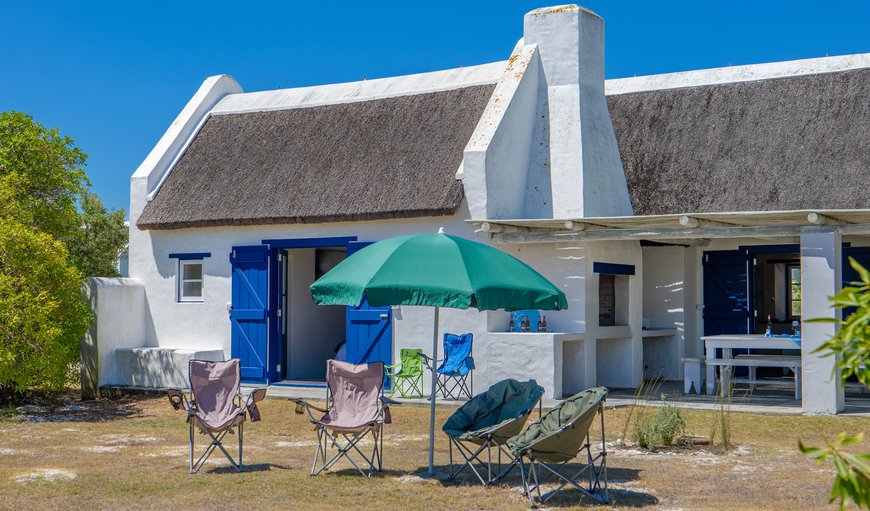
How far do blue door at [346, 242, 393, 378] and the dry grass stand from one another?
269 centimetres

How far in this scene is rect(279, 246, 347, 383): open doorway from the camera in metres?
14.8

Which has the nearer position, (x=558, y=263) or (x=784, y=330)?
(x=558, y=263)

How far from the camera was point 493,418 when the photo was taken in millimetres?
7594

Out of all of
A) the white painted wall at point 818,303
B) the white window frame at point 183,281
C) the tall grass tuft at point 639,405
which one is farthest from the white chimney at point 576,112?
the white window frame at point 183,281

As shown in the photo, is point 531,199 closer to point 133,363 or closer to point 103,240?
point 133,363

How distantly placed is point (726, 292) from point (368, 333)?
554cm

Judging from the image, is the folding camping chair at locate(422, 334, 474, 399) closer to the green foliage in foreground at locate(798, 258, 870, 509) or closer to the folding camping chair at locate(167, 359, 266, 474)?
the folding camping chair at locate(167, 359, 266, 474)

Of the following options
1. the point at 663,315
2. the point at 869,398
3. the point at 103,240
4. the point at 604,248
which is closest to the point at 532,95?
the point at 604,248

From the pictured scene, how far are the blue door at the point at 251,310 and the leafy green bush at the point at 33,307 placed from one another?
2314mm

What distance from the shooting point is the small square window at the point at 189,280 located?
49.3ft

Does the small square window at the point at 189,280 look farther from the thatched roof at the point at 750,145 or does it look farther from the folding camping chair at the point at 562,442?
the folding camping chair at the point at 562,442

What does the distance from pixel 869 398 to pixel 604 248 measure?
147 inches

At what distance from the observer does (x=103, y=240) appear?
23.0 meters

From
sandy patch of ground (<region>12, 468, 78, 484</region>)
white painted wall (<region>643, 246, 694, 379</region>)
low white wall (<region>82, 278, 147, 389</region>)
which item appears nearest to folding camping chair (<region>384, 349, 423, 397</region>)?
white painted wall (<region>643, 246, 694, 379</region>)
